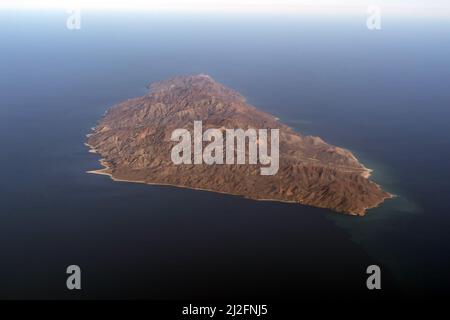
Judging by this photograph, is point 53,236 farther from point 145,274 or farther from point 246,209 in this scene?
point 246,209

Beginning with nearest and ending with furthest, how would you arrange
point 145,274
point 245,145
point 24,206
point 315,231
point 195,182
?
point 145,274 → point 315,231 → point 24,206 → point 195,182 → point 245,145

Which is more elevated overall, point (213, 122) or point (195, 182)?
point (213, 122)

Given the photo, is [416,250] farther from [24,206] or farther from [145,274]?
[24,206]

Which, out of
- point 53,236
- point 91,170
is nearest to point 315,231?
point 53,236

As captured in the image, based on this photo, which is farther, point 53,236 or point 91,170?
point 91,170
